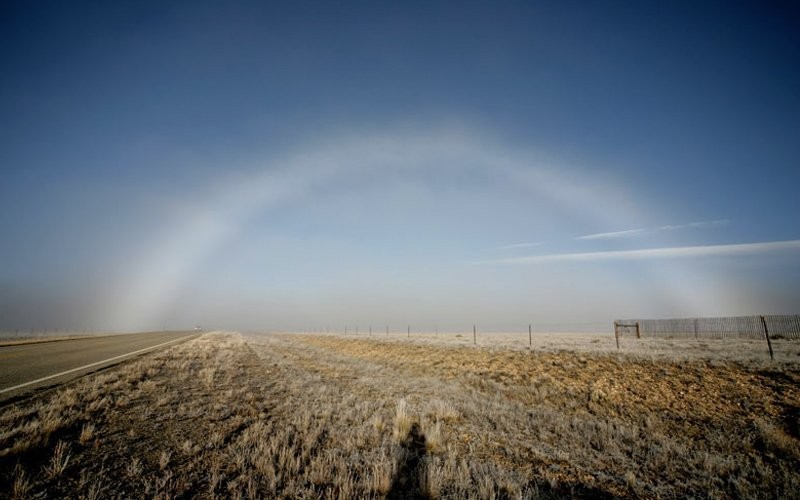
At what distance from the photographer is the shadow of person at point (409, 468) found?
471 centimetres

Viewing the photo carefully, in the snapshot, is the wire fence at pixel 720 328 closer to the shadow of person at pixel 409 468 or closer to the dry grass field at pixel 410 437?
the dry grass field at pixel 410 437

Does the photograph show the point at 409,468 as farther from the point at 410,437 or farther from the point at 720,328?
the point at 720,328

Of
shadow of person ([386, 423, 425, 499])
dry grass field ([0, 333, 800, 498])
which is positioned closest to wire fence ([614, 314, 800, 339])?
dry grass field ([0, 333, 800, 498])

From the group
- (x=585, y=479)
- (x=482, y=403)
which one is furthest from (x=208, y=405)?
(x=585, y=479)

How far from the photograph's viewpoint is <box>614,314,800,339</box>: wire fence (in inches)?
1251

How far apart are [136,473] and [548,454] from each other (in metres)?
7.16

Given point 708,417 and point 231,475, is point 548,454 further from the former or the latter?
point 708,417

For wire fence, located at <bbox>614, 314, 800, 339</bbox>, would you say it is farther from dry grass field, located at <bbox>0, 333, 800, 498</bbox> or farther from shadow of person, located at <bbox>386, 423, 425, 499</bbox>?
shadow of person, located at <bbox>386, 423, 425, 499</bbox>

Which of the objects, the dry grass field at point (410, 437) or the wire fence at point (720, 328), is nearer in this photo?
the dry grass field at point (410, 437)

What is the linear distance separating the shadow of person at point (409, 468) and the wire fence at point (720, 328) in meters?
27.1

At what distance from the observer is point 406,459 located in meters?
5.84

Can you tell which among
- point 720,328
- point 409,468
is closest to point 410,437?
point 409,468

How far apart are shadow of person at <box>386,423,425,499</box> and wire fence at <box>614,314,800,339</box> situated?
88.9 feet

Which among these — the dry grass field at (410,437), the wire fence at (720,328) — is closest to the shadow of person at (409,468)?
the dry grass field at (410,437)
